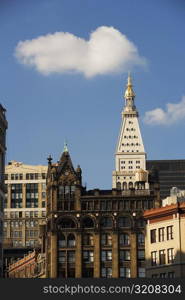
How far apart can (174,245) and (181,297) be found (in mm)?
49584

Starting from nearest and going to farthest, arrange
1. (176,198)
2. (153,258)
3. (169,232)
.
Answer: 1. (169,232)
2. (153,258)
3. (176,198)

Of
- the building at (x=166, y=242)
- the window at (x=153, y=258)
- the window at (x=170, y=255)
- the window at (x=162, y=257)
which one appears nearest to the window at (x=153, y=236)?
the building at (x=166, y=242)

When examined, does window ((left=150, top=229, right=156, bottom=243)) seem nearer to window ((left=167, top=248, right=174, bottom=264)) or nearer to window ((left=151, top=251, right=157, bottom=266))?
window ((left=151, top=251, right=157, bottom=266))

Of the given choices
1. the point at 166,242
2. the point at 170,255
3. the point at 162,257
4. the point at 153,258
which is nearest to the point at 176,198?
the point at 166,242

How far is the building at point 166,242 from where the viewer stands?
139 meters

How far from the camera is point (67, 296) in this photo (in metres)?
88.8

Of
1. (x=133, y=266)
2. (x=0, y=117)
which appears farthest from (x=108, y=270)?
(x=0, y=117)

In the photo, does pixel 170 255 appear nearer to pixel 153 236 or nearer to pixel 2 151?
pixel 153 236

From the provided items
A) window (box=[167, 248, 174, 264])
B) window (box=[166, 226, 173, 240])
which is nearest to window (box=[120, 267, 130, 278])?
window (box=[167, 248, 174, 264])

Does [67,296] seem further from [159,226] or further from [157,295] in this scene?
[159,226]

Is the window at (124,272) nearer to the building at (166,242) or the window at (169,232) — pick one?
the building at (166,242)

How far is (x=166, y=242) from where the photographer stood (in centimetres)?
14225

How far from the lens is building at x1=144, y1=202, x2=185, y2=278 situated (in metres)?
139

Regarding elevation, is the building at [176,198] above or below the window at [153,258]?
above
